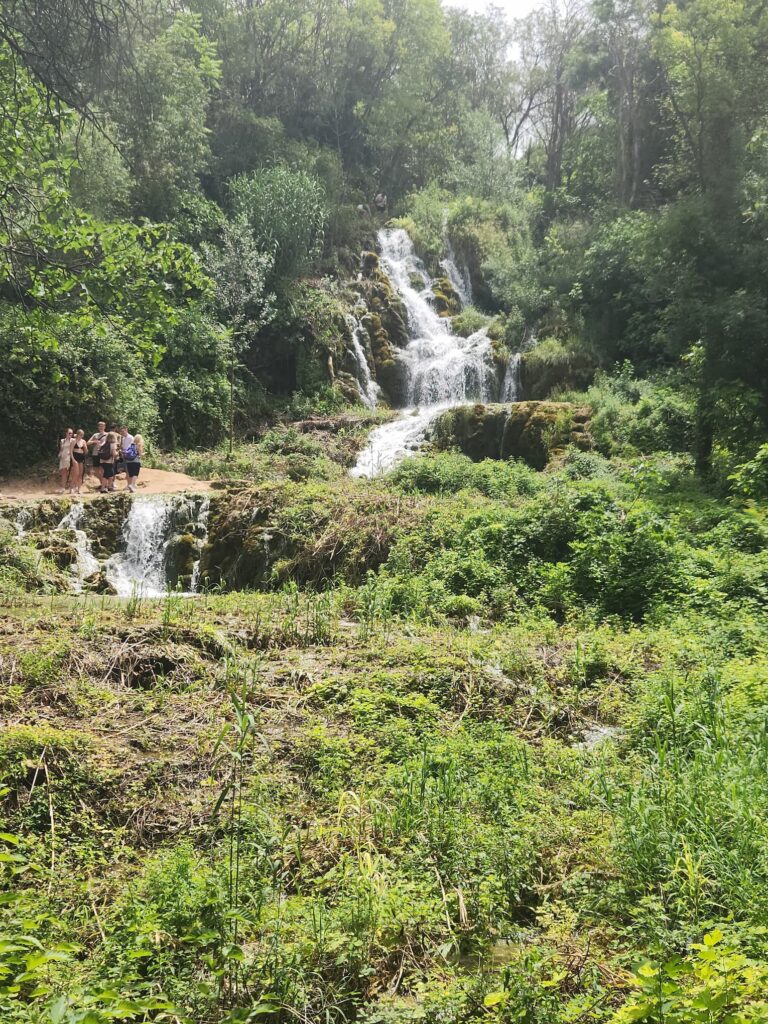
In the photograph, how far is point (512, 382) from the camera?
23281 millimetres

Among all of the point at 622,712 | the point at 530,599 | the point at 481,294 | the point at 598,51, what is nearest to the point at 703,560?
the point at 530,599

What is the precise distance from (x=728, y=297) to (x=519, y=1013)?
1374 centimetres

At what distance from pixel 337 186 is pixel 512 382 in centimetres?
1688

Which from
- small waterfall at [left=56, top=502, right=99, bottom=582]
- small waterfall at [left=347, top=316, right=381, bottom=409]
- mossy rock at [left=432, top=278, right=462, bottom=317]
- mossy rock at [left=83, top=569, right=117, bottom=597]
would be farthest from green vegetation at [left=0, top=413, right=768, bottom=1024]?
mossy rock at [left=432, top=278, right=462, bottom=317]

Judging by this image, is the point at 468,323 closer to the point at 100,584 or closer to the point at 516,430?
the point at 516,430

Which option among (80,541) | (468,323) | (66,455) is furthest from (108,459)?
(468,323)

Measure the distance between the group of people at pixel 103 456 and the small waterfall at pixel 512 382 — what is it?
12195 mm

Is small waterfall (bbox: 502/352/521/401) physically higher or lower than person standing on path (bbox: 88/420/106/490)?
higher

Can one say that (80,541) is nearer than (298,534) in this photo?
No

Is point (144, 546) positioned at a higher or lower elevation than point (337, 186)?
lower

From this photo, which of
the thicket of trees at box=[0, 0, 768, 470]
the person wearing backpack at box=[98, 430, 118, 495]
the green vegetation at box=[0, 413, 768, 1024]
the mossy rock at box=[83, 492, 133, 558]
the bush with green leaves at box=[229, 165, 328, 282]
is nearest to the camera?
the green vegetation at box=[0, 413, 768, 1024]

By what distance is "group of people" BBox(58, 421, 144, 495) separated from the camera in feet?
52.3

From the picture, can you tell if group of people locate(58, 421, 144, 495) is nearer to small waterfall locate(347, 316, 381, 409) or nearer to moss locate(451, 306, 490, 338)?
small waterfall locate(347, 316, 381, 409)

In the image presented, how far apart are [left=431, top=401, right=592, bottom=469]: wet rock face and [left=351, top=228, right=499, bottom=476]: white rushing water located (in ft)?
3.31
